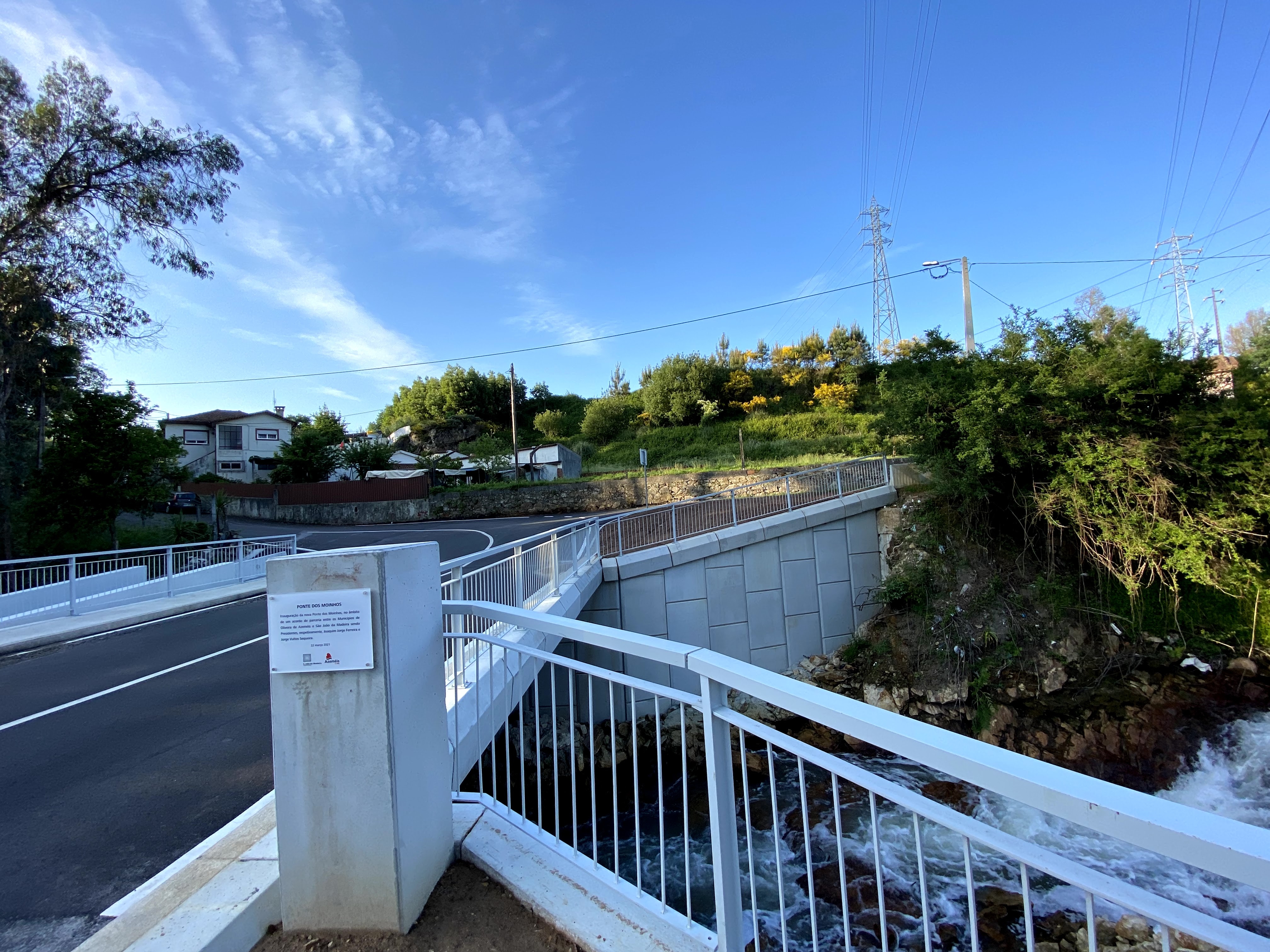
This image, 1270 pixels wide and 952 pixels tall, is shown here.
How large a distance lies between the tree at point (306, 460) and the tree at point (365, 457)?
3.25 feet

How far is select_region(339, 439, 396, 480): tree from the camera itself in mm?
39312

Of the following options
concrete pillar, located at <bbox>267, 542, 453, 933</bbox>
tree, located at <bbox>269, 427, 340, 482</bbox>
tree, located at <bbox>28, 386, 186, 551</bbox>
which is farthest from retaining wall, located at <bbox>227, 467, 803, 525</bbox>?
concrete pillar, located at <bbox>267, 542, 453, 933</bbox>

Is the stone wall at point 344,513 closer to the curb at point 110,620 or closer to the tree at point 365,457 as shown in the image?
the tree at point 365,457

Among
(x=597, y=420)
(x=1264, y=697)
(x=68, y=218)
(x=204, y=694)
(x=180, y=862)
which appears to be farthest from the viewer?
(x=597, y=420)

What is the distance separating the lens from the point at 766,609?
46.2 ft

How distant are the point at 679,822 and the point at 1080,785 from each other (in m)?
8.71

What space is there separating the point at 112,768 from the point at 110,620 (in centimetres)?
819

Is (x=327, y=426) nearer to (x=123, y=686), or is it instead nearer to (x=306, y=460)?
(x=306, y=460)

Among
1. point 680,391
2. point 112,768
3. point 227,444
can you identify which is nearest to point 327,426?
point 227,444

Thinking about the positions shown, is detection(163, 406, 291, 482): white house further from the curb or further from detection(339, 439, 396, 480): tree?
the curb

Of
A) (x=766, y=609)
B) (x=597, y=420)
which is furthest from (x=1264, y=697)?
(x=597, y=420)

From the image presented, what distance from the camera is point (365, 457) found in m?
39.3

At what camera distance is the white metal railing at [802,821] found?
115cm

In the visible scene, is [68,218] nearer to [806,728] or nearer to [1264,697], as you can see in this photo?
[806,728]
